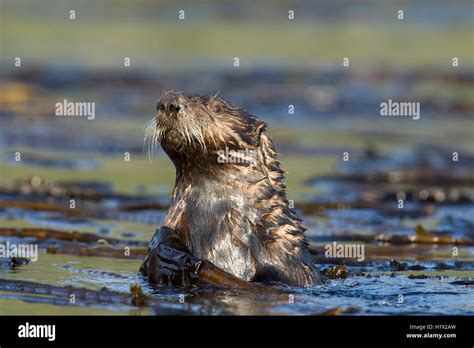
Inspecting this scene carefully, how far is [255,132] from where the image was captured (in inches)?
386

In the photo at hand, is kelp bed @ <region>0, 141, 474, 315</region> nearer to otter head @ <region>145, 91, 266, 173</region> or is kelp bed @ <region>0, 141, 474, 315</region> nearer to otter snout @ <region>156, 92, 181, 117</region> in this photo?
otter head @ <region>145, 91, 266, 173</region>

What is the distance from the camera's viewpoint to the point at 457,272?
11.1 meters

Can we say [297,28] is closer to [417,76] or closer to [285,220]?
[417,76]

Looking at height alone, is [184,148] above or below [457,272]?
above

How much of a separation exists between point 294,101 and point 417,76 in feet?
14.1

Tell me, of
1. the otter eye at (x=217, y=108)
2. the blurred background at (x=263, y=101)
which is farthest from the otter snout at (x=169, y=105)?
the blurred background at (x=263, y=101)

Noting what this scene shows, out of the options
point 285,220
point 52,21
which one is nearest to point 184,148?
point 285,220

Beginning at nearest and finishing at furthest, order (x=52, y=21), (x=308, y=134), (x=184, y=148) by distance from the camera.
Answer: (x=184, y=148), (x=308, y=134), (x=52, y=21)

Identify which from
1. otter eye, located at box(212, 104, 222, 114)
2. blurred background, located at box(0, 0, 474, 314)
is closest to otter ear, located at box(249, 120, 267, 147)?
otter eye, located at box(212, 104, 222, 114)

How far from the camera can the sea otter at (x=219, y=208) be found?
9.35m

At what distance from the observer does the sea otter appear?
9.35m

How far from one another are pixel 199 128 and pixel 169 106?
30cm

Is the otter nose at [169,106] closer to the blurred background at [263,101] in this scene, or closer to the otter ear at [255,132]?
the otter ear at [255,132]

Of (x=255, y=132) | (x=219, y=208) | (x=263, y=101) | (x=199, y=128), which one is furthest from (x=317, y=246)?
(x=263, y=101)
